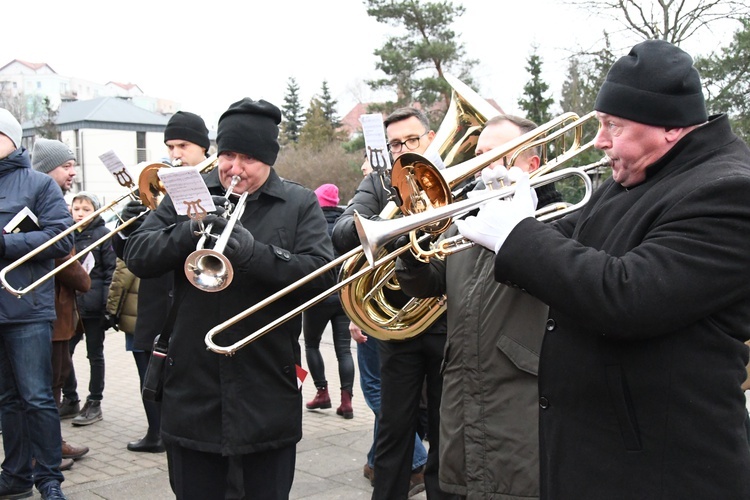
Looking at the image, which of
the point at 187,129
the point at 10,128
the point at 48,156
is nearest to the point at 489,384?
the point at 187,129

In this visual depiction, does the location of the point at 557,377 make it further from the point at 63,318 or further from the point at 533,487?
the point at 63,318

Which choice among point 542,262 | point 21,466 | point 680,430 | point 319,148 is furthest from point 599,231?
point 319,148

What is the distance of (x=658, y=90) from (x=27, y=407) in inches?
155

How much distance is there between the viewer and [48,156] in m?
6.30

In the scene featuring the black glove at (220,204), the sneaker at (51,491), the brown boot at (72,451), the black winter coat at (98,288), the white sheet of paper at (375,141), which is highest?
the white sheet of paper at (375,141)

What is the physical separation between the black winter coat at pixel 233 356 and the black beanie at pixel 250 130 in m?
0.20

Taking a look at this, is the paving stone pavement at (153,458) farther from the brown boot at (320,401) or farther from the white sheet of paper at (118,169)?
the white sheet of paper at (118,169)

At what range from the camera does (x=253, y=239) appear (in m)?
3.29

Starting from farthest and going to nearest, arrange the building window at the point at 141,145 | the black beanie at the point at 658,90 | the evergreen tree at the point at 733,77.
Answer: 1. the building window at the point at 141,145
2. the evergreen tree at the point at 733,77
3. the black beanie at the point at 658,90

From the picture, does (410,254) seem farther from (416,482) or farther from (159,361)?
(416,482)

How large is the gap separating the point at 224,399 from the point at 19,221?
2.11 meters

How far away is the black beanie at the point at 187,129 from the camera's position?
4.86m

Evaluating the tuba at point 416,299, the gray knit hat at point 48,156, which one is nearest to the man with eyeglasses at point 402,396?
the tuba at point 416,299

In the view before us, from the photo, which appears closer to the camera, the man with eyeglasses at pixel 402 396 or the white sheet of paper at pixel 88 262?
the man with eyeglasses at pixel 402 396
